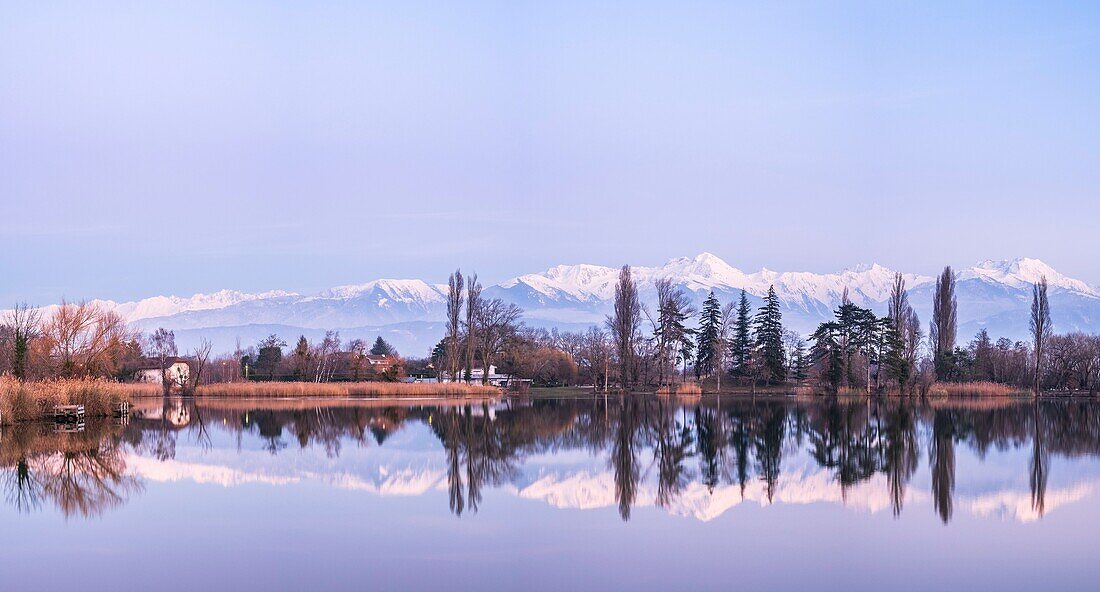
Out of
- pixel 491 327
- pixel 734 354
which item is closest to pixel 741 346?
pixel 734 354

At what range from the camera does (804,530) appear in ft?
42.6

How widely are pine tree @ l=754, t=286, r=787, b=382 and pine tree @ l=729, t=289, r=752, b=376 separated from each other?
122cm

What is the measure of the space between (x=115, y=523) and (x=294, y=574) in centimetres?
425

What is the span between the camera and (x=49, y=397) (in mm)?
31188

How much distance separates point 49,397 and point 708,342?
4964 centimetres

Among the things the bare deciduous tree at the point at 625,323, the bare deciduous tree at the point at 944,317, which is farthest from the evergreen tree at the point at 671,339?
the bare deciduous tree at the point at 944,317

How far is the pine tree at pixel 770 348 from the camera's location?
71.6 m

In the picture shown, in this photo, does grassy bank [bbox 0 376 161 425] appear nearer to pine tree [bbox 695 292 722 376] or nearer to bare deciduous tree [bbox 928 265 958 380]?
pine tree [bbox 695 292 722 376]

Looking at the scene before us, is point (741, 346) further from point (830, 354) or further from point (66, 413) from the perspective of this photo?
point (66, 413)

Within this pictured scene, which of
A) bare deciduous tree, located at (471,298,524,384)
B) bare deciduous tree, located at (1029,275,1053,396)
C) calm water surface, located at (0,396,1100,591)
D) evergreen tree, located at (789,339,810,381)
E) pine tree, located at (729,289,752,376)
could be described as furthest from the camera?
pine tree, located at (729,289,752,376)

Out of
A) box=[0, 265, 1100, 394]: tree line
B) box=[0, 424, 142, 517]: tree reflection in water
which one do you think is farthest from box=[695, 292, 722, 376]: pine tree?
box=[0, 424, 142, 517]: tree reflection in water

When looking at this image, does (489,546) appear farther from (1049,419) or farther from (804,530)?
(1049,419)

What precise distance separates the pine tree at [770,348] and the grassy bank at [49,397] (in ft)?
149

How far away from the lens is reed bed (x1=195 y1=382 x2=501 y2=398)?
5631cm
